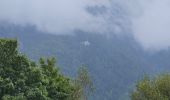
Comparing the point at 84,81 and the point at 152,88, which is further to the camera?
the point at 84,81

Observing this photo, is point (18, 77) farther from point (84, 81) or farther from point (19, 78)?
point (84, 81)

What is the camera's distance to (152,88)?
270 feet

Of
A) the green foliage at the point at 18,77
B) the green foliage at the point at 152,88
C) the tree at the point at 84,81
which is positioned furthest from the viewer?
the tree at the point at 84,81

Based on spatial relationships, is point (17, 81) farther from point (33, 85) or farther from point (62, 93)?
point (62, 93)

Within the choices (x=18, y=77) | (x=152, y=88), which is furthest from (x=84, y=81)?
(x=18, y=77)

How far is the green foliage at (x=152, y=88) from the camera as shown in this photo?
81.8 meters

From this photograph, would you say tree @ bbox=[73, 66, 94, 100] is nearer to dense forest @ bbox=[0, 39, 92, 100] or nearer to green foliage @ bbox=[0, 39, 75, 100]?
dense forest @ bbox=[0, 39, 92, 100]

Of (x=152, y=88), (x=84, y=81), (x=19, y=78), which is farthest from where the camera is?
(x=84, y=81)

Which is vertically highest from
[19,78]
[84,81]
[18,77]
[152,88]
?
[84,81]

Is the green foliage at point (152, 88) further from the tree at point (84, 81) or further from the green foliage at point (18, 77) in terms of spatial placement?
the green foliage at point (18, 77)

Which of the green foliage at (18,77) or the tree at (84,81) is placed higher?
the tree at (84,81)

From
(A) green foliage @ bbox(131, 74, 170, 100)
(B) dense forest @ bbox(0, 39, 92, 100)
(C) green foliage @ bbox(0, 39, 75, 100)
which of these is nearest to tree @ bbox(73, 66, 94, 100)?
(A) green foliage @ bbox(131, 74, 170, 100)

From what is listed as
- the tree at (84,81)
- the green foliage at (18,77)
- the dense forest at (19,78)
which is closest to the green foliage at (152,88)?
the tree at (84,81)

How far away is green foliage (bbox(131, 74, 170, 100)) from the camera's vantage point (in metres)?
81.8
